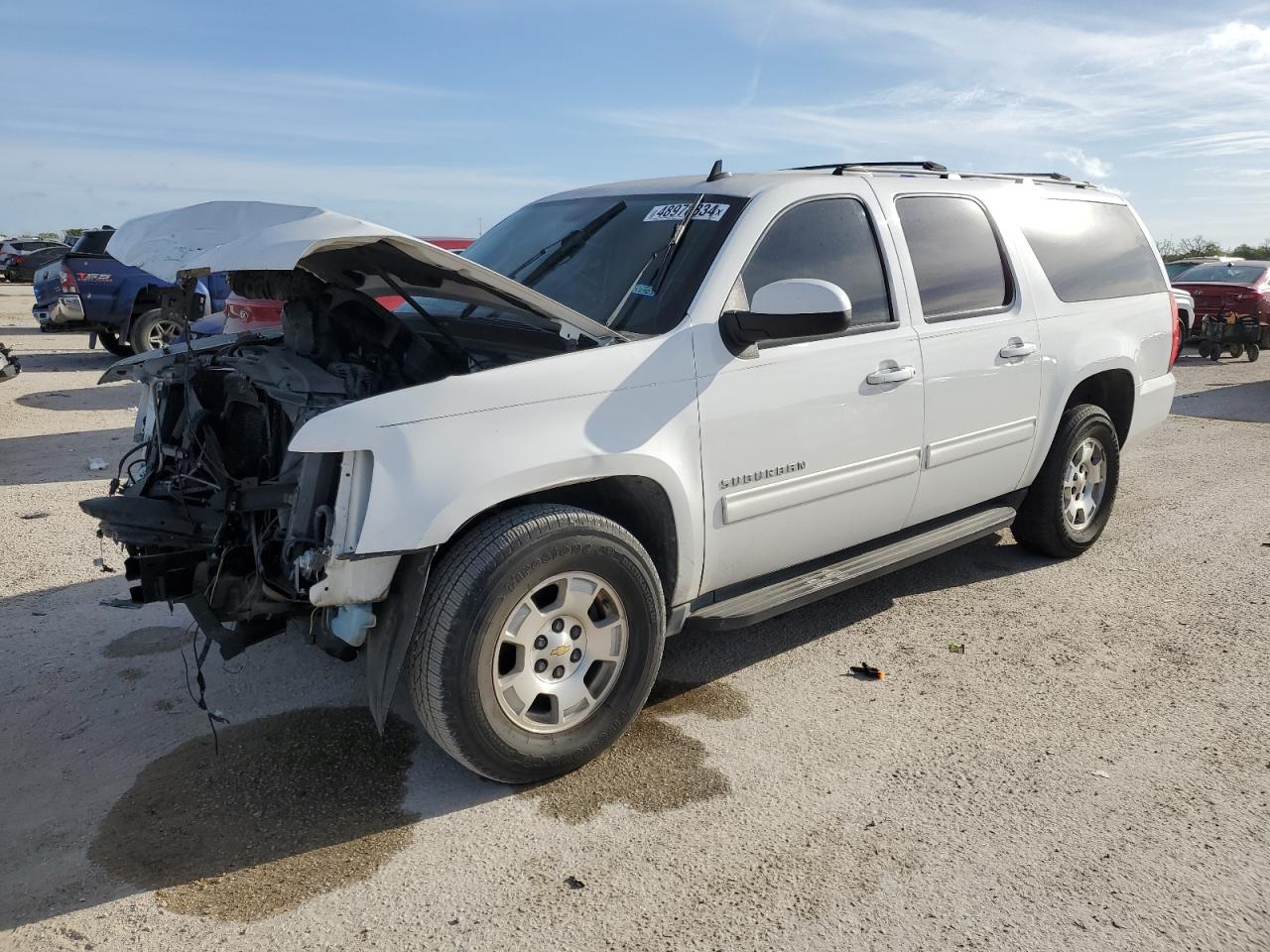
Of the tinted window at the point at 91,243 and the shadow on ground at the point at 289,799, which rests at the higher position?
the tinted window at the point at 91,243

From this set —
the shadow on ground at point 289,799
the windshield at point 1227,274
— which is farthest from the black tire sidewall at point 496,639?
the windshield at point 1227,274

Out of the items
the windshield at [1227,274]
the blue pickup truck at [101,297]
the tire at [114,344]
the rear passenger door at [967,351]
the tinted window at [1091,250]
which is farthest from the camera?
the windshield at [1227,274]

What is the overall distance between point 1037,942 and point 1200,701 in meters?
1.85

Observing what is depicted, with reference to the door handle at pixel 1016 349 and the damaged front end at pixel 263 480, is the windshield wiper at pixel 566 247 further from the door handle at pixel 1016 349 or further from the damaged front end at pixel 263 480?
the door handle at pixel 1016 349

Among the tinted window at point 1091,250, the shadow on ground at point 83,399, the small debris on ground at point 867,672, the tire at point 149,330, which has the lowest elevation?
the shadow on ground at point 83,399

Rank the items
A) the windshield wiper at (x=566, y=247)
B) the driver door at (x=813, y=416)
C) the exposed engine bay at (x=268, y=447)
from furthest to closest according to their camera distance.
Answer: the windshield wiper at (x=566, y=247) < the driver door at (x=813, y=416) < the exposed engine bay at (x=268, y=447)

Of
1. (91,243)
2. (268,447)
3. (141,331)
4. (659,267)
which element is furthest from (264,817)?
(91,243)

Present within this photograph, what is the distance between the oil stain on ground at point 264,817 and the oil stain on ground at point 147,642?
945 mm

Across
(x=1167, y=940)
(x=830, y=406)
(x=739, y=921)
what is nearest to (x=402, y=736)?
(x=739, y=921)

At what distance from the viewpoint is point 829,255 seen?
4.05 m

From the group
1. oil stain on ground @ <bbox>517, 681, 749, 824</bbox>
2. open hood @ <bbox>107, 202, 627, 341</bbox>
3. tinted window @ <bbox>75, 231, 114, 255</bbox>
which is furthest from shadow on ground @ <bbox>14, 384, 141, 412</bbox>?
oil stain on ground @ <bbox>517, 681, 749, 824</bbox>

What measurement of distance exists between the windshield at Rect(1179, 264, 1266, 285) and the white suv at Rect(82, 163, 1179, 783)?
14668mm

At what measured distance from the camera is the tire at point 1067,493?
5305 millimetres

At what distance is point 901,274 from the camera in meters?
4.26
